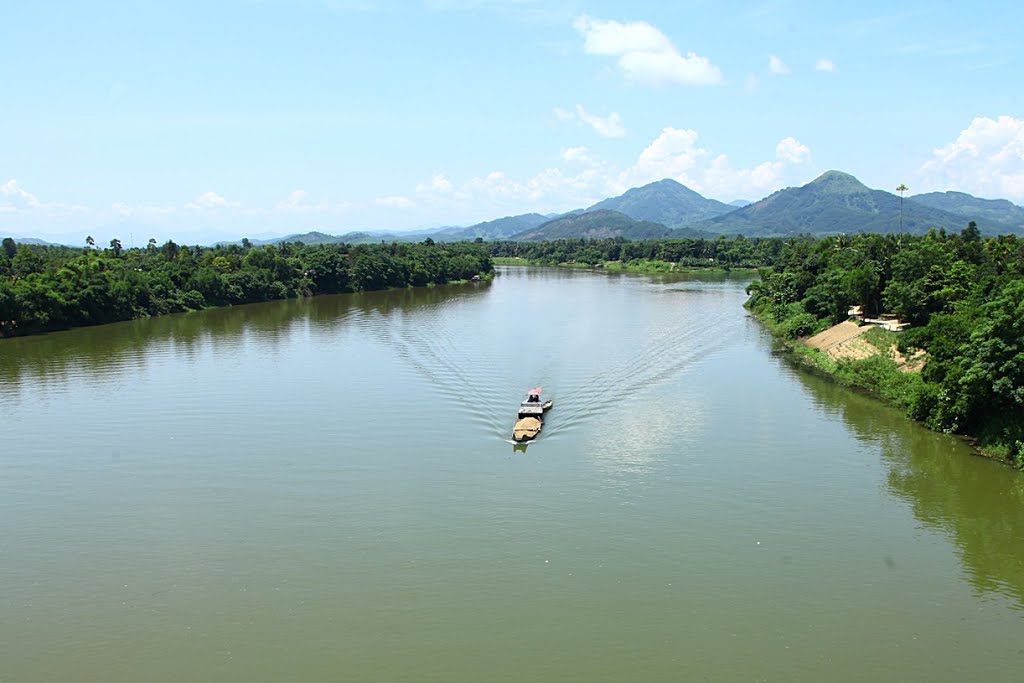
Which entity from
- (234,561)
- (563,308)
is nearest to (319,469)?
(234,561)

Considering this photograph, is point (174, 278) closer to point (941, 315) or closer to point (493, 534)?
point (493, 534)

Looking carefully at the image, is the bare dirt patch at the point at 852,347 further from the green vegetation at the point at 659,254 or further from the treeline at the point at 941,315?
the green vegetation at the point at 659,254

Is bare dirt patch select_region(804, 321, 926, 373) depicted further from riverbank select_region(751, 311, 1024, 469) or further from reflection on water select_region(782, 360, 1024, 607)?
reflection on water select_region(782, 360, 1024, 607)

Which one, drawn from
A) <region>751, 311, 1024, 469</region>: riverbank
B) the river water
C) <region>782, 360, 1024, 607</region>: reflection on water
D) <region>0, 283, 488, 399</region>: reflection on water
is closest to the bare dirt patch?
<region>751, 311, 1024, 469</region>: riverbank

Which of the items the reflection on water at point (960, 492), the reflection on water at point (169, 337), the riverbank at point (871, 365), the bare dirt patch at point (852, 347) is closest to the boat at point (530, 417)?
the reflection on water at point (960, 492)

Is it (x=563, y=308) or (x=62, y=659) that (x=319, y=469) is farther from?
(x=563, y=308)
